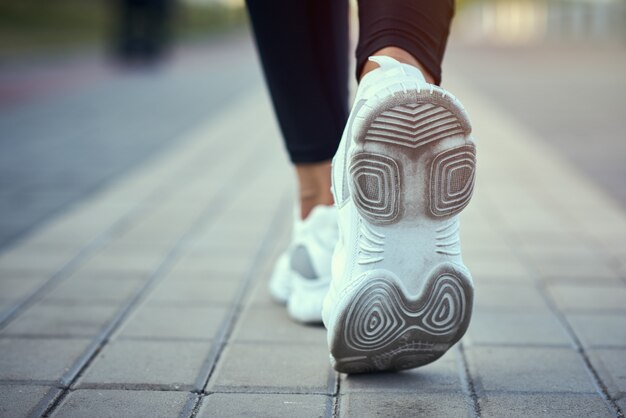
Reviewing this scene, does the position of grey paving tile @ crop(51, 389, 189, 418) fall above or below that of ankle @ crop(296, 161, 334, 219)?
below

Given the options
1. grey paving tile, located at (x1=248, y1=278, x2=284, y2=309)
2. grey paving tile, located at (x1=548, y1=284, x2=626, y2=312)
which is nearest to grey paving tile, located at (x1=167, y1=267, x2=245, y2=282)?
grey paving tile, located at (x1=248, y1=278, x2=284, y2=309)

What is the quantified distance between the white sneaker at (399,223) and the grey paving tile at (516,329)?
1.39ft

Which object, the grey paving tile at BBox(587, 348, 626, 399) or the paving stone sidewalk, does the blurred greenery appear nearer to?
the paving stone sidewalk

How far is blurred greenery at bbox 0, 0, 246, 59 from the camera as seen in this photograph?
→ 19534 mm

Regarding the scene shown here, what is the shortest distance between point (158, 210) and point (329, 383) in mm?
1994

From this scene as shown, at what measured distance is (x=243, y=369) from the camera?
1.69m

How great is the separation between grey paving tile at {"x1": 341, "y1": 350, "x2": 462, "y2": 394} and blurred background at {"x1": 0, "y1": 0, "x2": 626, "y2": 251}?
173 cm

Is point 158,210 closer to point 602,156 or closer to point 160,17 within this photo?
point 602,156

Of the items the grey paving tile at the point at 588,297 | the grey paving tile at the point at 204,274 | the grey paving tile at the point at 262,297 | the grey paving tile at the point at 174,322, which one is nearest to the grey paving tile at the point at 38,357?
the grey paving tile at the point at 174,322

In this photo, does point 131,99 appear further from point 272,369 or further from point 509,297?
point 272,369

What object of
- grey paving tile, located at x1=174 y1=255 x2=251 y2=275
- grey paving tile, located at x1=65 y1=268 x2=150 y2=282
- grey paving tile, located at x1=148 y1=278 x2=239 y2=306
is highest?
grey paving tile, located at x1=148 y1=278 x2=239 y2=306

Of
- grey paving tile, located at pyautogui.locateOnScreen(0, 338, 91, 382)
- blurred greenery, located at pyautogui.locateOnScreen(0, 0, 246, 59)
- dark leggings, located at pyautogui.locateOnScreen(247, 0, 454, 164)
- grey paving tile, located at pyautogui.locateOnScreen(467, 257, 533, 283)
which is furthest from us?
blurred greenery, located at pyautogui.locateOnScreen(0, 0, 246, 59)

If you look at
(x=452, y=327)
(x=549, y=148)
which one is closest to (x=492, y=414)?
(x=452, y=327)

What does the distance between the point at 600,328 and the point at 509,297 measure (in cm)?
31
